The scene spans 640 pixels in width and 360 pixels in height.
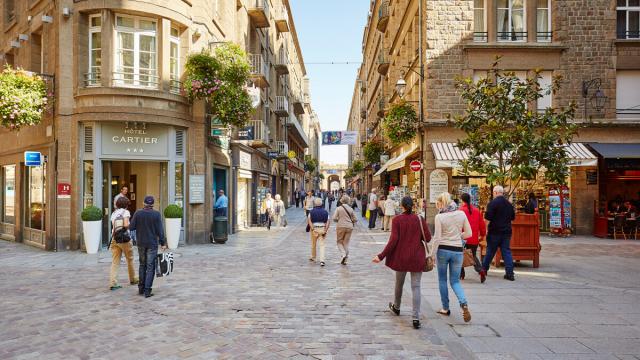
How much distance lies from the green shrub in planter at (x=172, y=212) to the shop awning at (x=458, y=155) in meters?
9.85

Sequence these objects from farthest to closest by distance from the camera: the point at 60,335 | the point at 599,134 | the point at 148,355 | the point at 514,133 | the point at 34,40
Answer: the point at 599,134, the point at 34,40, the point at 514,133, the point at 60,335, the point at 148,355

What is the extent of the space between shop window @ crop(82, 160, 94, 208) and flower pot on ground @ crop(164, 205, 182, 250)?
221 cm

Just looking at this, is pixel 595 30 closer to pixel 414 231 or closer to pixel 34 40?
pixel 414 231

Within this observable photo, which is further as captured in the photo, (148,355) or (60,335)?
(60,335)

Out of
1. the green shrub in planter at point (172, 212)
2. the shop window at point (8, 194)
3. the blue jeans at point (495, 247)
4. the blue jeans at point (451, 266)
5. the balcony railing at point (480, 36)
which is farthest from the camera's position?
the balcony railing at point (480, 36)

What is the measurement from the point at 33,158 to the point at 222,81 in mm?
6367

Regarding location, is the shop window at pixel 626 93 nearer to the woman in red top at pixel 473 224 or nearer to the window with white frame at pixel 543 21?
the window with white frame at pixel 543 21

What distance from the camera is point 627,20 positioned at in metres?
18.9

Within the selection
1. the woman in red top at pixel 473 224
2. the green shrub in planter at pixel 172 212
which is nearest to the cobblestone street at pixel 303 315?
the woman in red top at pixel 473 224

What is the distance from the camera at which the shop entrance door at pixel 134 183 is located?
1379cm

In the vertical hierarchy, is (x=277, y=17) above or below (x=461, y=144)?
above

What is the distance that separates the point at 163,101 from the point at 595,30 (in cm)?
1734

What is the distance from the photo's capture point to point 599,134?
1862 centimetres

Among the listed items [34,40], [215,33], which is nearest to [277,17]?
[215,33]
